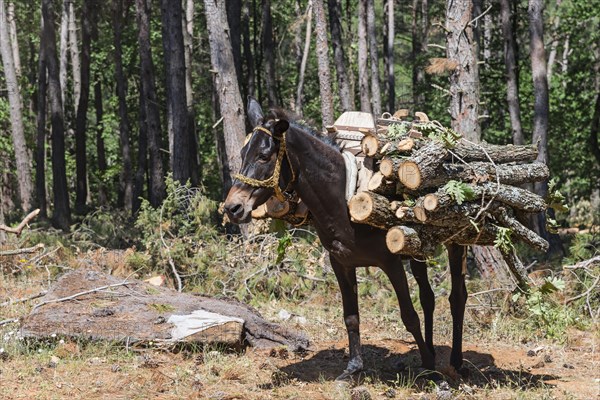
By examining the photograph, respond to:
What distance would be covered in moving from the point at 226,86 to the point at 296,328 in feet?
16.5

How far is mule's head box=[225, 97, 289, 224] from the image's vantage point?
24.3ft

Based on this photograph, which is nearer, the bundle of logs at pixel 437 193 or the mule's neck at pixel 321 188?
the bundle of logs at pixel 437 193

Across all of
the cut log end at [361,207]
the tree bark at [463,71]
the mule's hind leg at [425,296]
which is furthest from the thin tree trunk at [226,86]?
the cut log end at [361,207]

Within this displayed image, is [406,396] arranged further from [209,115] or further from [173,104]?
[209,115]

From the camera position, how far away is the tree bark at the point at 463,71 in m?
12.7

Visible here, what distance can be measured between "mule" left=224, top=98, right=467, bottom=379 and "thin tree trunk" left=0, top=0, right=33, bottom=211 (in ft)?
55.3

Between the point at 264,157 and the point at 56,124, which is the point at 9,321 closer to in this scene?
the point at 264,157

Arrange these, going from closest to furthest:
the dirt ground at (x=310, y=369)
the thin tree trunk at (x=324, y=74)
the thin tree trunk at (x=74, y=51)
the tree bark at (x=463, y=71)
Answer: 1. the dirt ground at (x=310, y=369)
2. the tree bark at (x=463, y=71)
3. the thin tree trunk at (x=324, y=74)
4. the thin tree trunk at (x=74, y=51)

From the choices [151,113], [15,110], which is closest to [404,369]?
[151,113]

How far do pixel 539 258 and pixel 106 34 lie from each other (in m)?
24.6

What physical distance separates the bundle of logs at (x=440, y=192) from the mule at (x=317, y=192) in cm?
31

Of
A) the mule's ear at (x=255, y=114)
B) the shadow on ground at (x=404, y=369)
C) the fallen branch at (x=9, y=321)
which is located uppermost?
the mule's ear at (x=255, y=114)

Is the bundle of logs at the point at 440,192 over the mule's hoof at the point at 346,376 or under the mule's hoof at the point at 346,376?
over

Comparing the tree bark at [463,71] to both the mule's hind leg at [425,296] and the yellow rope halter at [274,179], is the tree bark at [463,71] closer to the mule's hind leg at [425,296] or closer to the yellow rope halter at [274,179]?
the mule's hind leg at [425,296]
